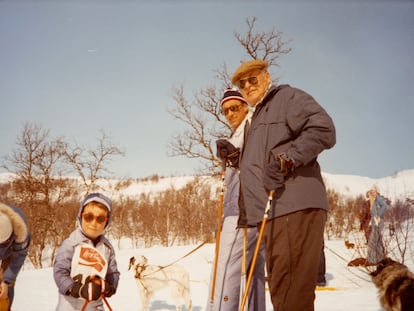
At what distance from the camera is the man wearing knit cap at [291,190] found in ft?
6.13

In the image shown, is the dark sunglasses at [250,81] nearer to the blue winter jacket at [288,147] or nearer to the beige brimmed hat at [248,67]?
the beige brimmed hat at [248,67]

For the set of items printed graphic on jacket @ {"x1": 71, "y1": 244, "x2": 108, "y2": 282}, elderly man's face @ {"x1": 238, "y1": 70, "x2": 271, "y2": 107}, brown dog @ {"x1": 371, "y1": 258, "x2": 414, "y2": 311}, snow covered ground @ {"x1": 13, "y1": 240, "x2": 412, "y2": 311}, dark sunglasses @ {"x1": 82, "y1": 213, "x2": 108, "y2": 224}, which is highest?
elderly man's face @ {"x1": 238, "y1": 70, "x2": 271, "y2": 107}

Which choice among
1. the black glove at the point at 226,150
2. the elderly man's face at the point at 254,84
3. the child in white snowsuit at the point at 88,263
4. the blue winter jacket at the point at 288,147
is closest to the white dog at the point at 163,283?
the child in white snowsuit at the point at 88,263

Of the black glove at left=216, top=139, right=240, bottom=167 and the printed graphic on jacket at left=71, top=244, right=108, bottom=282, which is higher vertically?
the black glove at left=216, top=139, right=240, bottom=167

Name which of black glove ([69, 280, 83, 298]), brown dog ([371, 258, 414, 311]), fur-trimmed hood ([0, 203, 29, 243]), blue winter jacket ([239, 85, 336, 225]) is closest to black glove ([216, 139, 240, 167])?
blue winter jacket ([239, 85, 336, 225])

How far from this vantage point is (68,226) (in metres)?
22.5

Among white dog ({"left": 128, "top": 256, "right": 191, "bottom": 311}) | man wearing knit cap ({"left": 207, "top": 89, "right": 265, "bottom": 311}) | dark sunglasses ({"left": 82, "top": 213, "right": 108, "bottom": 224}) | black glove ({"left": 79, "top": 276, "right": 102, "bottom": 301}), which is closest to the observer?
black glove ({"left": 79, "top": 276, "right": 102, "bottom": 301})

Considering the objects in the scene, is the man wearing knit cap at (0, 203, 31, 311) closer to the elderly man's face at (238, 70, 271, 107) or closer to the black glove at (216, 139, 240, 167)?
the black glove at (216, 139, 240, 167)

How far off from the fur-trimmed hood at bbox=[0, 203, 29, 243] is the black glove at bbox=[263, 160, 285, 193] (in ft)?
8.40

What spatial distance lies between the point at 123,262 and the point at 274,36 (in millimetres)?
8948

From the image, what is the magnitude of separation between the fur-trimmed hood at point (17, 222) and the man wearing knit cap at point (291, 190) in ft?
7.79

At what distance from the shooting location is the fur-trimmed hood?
3.23 metres

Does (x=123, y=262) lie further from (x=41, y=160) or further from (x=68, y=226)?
(x=68, y=226)

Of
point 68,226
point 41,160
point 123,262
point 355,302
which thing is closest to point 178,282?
point 355,302
